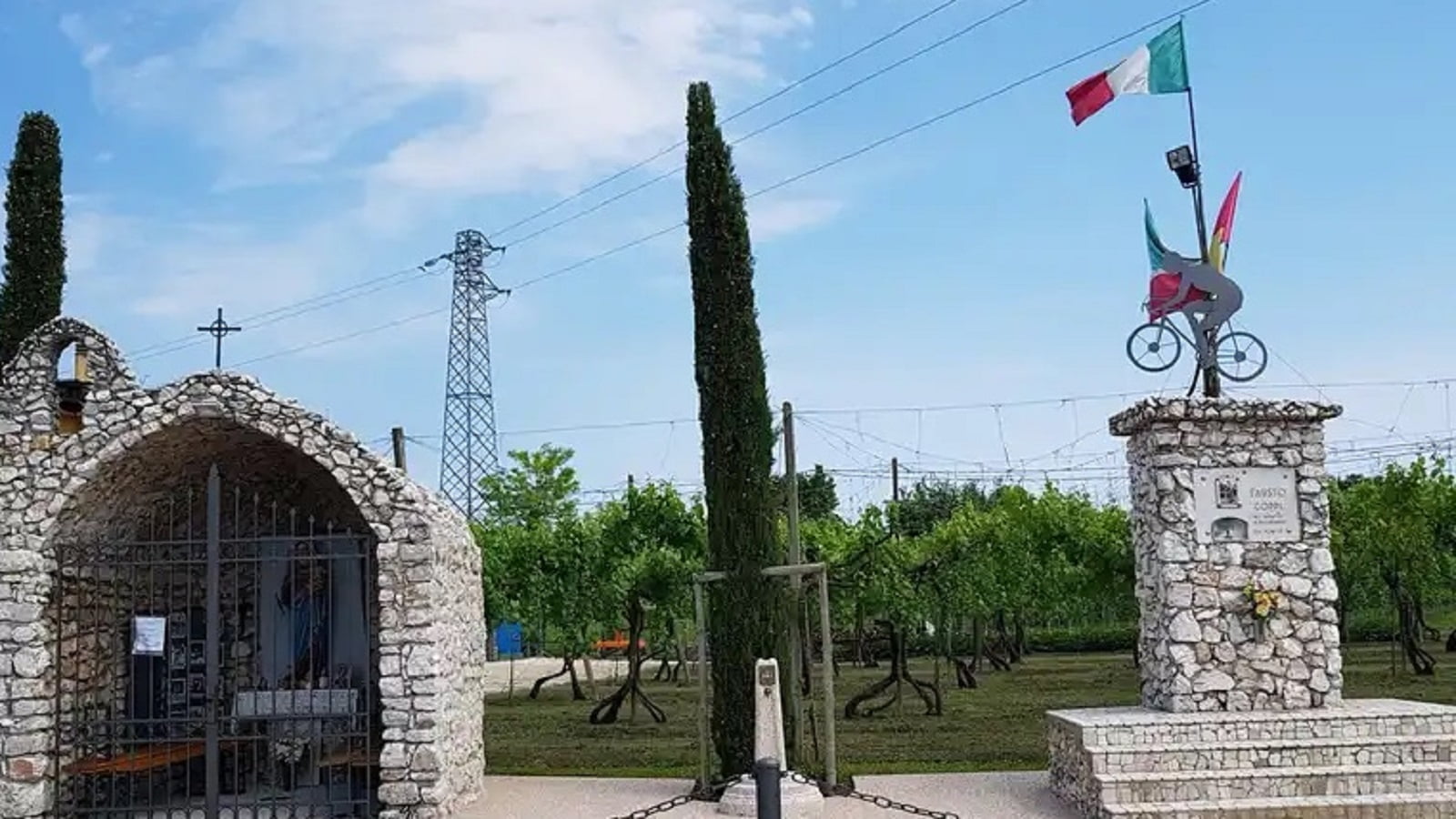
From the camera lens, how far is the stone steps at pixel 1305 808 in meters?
9.96

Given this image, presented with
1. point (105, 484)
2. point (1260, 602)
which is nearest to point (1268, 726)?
point (1260, 602)

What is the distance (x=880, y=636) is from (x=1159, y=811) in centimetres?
2382

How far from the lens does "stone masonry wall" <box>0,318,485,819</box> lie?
416 inches

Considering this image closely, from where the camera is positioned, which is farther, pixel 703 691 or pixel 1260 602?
pixel 703 691

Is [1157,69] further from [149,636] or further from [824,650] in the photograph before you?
[149,636]

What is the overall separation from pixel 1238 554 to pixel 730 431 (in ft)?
13.7

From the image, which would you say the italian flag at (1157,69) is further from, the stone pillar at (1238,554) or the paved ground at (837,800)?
the paved ground at (837,800)

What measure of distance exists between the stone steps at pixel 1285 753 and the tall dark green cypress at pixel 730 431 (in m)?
2.89

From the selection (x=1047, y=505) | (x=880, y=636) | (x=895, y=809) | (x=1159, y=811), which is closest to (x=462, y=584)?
(x=895, y=809)

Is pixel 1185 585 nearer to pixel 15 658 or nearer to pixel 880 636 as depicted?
pixel 15 658

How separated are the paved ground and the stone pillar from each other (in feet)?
4.61

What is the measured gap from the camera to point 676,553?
69.8ft

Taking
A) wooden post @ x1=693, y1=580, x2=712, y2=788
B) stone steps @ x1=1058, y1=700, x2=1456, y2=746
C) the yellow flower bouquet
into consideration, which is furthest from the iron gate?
the yellow flower bouquet

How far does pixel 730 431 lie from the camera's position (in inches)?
464
